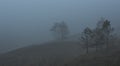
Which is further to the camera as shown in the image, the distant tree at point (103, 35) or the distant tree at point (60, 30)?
the distant tree at point (60, 30)

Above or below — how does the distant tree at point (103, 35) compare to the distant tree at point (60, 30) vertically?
below

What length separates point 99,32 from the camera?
6319 centimetres

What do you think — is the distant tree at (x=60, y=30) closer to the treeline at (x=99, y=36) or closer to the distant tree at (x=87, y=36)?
the treeline at (x=99, y=36)

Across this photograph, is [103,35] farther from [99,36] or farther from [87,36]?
[87,36]

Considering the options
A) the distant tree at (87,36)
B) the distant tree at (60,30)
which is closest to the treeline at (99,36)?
the distant tree at (87,36)

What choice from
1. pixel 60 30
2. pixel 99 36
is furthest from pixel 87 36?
pixel 60 30

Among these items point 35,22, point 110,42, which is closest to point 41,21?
point 35,22

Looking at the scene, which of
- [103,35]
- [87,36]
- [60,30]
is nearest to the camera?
[103,35]

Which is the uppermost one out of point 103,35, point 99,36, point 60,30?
point 60,30

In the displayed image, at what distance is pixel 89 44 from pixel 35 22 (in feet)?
410

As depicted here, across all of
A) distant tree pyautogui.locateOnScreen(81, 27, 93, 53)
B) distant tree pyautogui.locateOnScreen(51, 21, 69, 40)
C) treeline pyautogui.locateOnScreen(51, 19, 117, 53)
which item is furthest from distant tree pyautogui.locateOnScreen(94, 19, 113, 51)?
distant tree pyautogui.locateOnScreen(51, 21, 69, 40)

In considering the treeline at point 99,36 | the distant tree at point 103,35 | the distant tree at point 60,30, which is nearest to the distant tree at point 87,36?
the treeline at point 99,36

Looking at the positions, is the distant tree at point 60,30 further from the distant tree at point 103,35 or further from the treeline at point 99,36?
the distant tree at point 103,35

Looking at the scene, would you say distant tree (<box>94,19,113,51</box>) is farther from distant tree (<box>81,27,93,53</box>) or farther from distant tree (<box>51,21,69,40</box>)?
distant tree (<box>51,21,69,40</box>)
